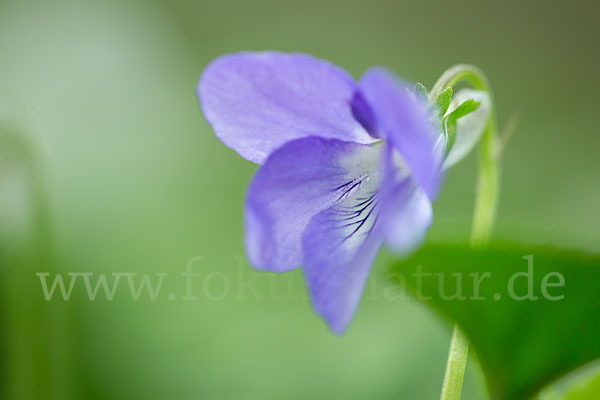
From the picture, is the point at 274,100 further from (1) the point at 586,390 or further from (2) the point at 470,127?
(1) the point at 586,390

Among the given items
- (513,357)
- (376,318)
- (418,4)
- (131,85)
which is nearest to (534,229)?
(513,357)

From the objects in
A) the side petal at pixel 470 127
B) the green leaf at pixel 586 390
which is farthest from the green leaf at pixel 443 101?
the green leaf at pixel 586 390

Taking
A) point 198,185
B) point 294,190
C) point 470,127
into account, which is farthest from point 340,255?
point 198,185

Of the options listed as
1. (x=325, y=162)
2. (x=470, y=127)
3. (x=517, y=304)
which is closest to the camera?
(x=517, y=304)

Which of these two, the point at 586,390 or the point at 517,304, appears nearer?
the point at 517,304

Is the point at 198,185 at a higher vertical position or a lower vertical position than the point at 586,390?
higher

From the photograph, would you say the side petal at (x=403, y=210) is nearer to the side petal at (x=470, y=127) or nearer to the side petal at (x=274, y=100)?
the side petal at (x=274, y=100)

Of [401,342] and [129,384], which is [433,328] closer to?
[401,342]
